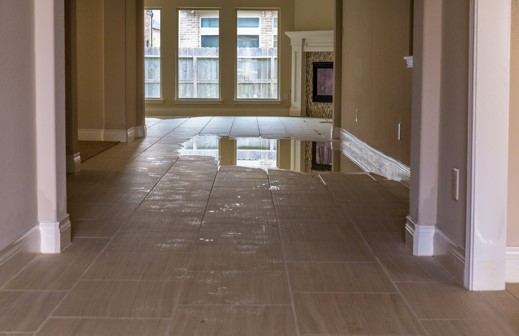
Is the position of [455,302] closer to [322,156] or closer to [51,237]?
[51,237]

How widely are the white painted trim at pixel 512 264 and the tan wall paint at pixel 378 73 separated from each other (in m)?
2.98

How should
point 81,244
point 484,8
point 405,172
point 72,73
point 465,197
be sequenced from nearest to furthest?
point 484,8, point 465,197, point 81,244, point 405,172, point 72,73

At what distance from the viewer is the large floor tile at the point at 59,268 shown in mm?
3121

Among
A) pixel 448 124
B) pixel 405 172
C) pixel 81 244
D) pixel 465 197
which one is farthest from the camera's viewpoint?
pixel 405 172

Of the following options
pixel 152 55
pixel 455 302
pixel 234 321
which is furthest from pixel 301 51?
pixel 234 321

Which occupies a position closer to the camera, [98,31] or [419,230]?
[419,230]

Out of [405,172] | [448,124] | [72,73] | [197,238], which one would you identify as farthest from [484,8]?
[72,73]

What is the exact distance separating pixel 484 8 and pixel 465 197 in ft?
2.48

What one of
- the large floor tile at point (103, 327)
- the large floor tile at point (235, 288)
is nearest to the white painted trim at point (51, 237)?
the large floor tile at point (235, 288)

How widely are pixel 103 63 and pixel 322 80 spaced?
8275 mm

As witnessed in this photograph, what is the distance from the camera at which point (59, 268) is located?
3.39 meters

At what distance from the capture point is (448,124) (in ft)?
11.3

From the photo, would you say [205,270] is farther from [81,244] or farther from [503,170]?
[503,170]

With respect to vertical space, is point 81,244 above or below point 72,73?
below
